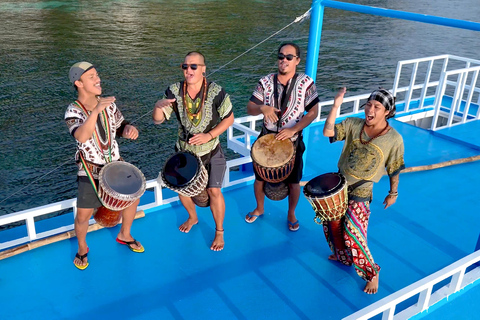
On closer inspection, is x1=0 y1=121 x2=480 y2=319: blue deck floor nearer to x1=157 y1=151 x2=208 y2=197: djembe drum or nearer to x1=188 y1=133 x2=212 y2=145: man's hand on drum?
x1=157 y1=151 x2=208 y2=197: djembe drum

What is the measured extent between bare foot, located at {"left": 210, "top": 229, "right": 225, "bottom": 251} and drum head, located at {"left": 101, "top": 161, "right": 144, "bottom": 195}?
1.07 metres

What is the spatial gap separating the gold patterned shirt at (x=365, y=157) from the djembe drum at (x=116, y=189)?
1.88 metres

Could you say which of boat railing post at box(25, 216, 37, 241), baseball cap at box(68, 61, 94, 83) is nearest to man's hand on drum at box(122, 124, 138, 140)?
baseball cap at box(68, 61, 94, 83)

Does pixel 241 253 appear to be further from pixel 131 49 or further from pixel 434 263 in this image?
pixel 131 49

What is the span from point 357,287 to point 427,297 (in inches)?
27.7

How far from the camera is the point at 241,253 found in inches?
185

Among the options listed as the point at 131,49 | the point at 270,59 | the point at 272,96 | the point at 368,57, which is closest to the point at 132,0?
the point at 131,49

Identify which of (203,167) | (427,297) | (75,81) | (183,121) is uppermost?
(75,81)

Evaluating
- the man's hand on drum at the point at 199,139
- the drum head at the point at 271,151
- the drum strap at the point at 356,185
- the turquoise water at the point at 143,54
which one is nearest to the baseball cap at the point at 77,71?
the man's hand on drum at the point at 199,139

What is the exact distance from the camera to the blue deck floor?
396 cm

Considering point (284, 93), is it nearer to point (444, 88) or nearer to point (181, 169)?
point (181, 169)

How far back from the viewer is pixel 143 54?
23.5 metres

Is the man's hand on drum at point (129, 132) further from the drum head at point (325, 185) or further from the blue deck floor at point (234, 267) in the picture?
the drum head at point (325, 185)

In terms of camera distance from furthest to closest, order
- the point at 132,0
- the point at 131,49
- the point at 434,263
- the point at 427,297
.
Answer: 1. the point at 132,0
2. the point at 131,49
3. the point at 434,263
4. the point at 427,297
